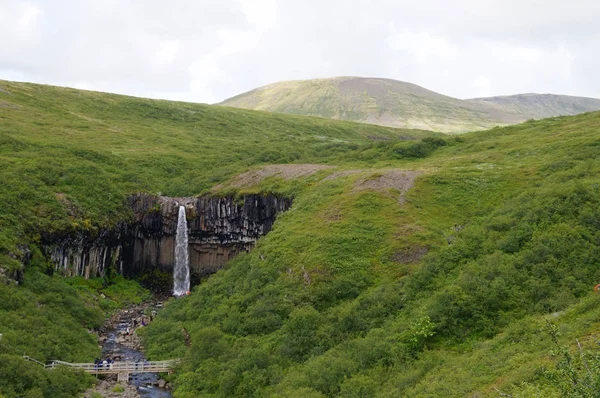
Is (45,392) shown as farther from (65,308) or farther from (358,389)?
(358,389)

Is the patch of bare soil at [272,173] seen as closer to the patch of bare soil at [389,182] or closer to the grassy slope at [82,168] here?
the grassy slope at [82,168]

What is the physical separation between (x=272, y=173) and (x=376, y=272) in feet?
122

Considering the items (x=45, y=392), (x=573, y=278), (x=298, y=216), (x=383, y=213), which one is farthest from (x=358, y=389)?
(x=298, y=216)

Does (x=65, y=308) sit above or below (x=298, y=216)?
below

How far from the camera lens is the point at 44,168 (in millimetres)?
73625

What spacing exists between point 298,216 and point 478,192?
20.6 meters

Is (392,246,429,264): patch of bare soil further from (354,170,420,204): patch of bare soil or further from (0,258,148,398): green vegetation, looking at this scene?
(0,258,148,398): green vegetation

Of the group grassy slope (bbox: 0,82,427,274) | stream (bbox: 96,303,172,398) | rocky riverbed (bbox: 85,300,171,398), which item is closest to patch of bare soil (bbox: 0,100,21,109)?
grassy slope (bbox: 0,82,427,274)

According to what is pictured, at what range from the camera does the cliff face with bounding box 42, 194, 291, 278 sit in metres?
72.9

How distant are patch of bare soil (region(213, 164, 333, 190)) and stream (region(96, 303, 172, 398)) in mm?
22231

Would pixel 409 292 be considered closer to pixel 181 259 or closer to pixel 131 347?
pixel 131 347

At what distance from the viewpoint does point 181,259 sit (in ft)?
248

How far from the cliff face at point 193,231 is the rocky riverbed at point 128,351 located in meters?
9.74

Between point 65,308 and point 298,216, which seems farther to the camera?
point 298,216
